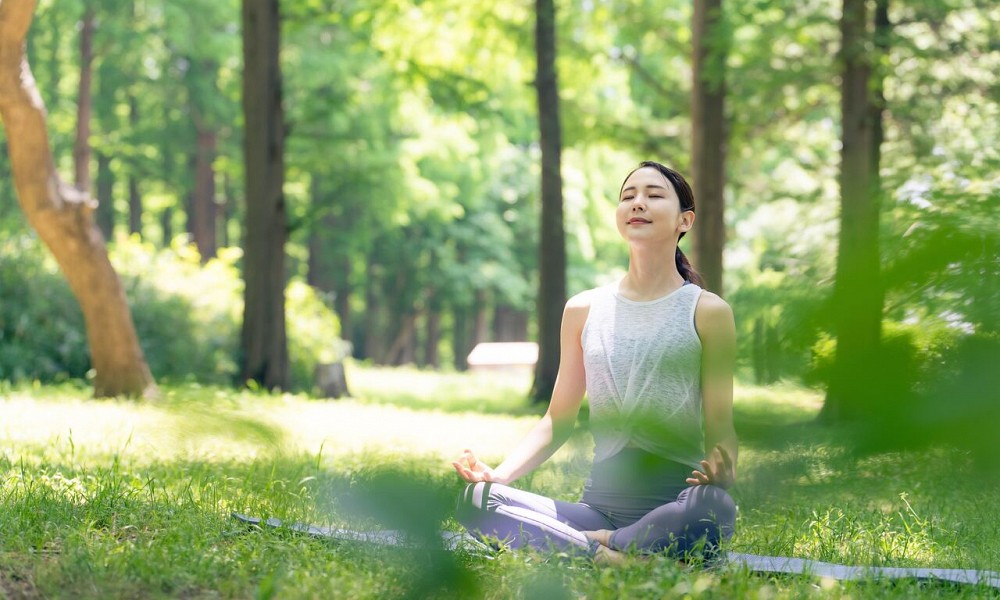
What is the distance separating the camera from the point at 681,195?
388 cm

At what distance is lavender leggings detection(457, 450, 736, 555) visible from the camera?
3.54m

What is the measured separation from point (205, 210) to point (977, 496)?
85.6ft

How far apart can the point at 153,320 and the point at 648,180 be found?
11.1 meters

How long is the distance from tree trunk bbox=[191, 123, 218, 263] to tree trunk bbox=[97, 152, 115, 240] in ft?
14.5

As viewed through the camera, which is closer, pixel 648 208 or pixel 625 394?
pixel 625 394

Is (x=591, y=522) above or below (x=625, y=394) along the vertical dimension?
below

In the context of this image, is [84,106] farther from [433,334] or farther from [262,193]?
[433,334]

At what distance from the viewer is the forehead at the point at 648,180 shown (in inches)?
147

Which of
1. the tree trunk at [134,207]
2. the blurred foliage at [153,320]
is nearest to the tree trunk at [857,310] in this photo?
the blurred foliage at [153,320]

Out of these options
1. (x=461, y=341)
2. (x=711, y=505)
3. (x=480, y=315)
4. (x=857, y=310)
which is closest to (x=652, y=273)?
(x=711, y=505)

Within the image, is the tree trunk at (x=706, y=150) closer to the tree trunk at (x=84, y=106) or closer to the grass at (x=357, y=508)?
the grass at (x=357, y=508)

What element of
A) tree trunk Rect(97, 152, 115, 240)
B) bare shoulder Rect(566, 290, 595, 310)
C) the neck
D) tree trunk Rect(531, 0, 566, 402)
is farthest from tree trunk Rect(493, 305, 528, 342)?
the neck

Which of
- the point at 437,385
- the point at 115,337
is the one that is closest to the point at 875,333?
the point at 115,337

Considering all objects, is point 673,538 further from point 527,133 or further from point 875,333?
point 527,133
